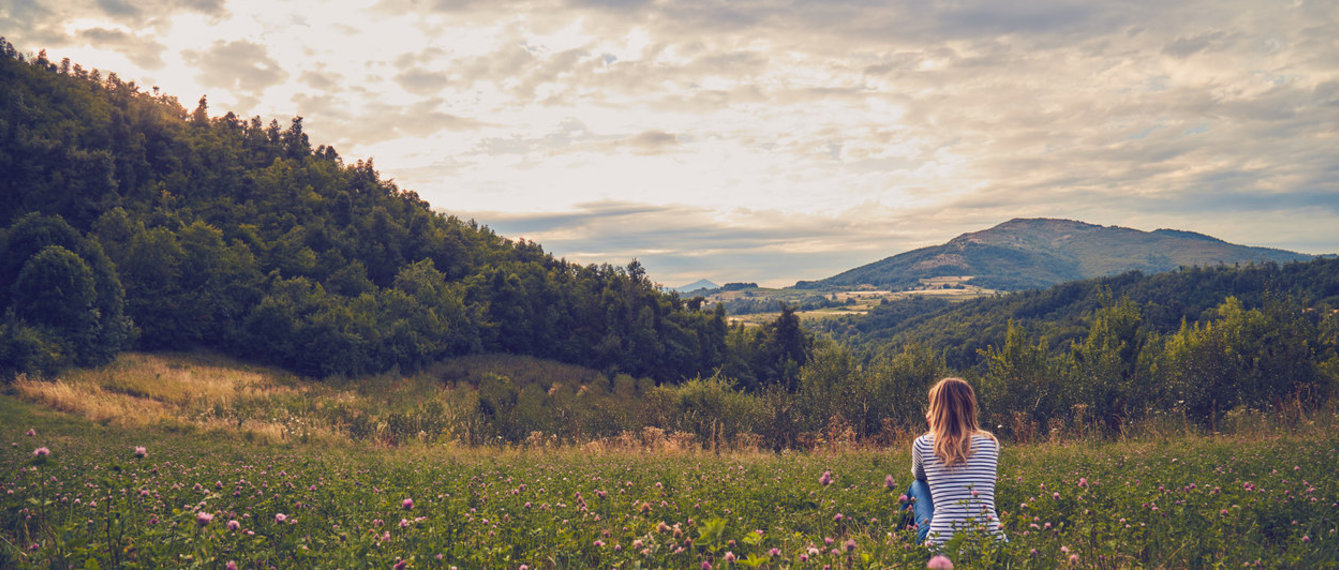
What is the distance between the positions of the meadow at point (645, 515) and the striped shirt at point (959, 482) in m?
0.30

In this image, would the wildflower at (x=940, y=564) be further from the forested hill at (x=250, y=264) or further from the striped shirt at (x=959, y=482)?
the forested hill at (x=250, y=264)

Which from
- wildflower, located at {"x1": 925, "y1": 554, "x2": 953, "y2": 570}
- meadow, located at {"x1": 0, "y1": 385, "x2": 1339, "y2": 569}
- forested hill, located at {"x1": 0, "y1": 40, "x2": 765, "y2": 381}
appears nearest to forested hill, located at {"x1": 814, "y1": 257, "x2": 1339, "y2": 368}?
forested hill, located at {"x1": 0, "y1": 40, "x2": 765, "y2": 381}

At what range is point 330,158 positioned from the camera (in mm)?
74125

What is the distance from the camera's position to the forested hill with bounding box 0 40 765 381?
3003cm

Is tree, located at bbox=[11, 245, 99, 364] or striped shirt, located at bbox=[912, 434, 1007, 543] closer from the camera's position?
striped shirt, located at bbox=[912, 434, 1007, 543]

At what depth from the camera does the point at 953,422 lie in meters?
4.43

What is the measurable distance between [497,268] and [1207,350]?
5505cm

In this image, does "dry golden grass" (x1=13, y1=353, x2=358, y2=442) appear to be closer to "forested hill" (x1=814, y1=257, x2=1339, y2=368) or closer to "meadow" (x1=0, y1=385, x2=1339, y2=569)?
"meadow" (x1=0, y1=385, x2=1339, y2=569)

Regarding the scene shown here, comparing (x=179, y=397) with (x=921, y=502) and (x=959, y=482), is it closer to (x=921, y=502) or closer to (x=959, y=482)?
(x=921, y=502)

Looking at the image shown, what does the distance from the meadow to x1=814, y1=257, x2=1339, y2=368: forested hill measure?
148ft

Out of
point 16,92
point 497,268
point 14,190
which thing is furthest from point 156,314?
point 497,268

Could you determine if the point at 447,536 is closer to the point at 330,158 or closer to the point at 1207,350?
the point at 1207,350

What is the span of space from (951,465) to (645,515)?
2383 mm

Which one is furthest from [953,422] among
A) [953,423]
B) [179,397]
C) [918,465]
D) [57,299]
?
[57,299]
